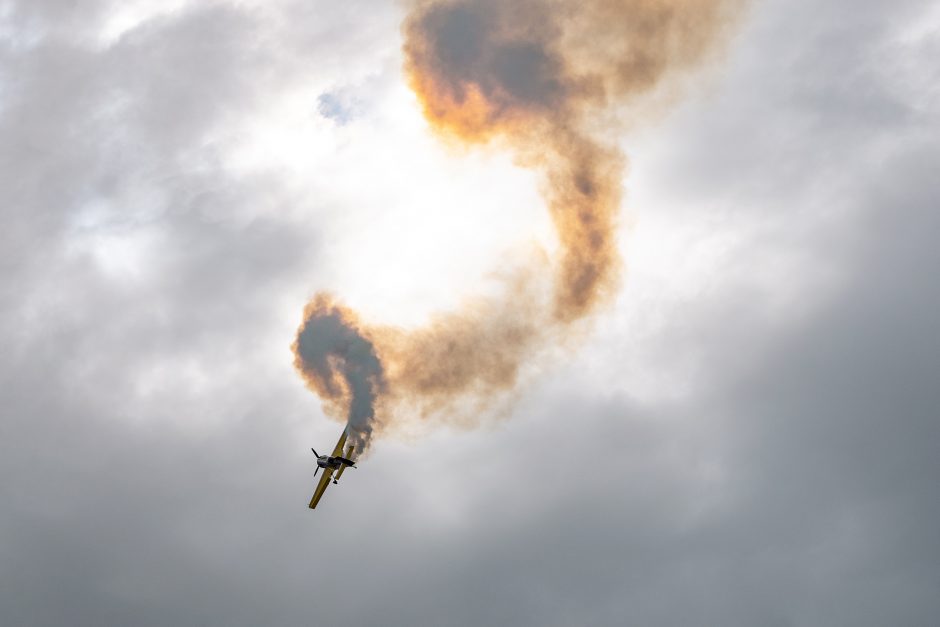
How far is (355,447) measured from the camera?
102 meters

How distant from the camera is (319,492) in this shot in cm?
10531

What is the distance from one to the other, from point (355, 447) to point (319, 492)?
872cm
